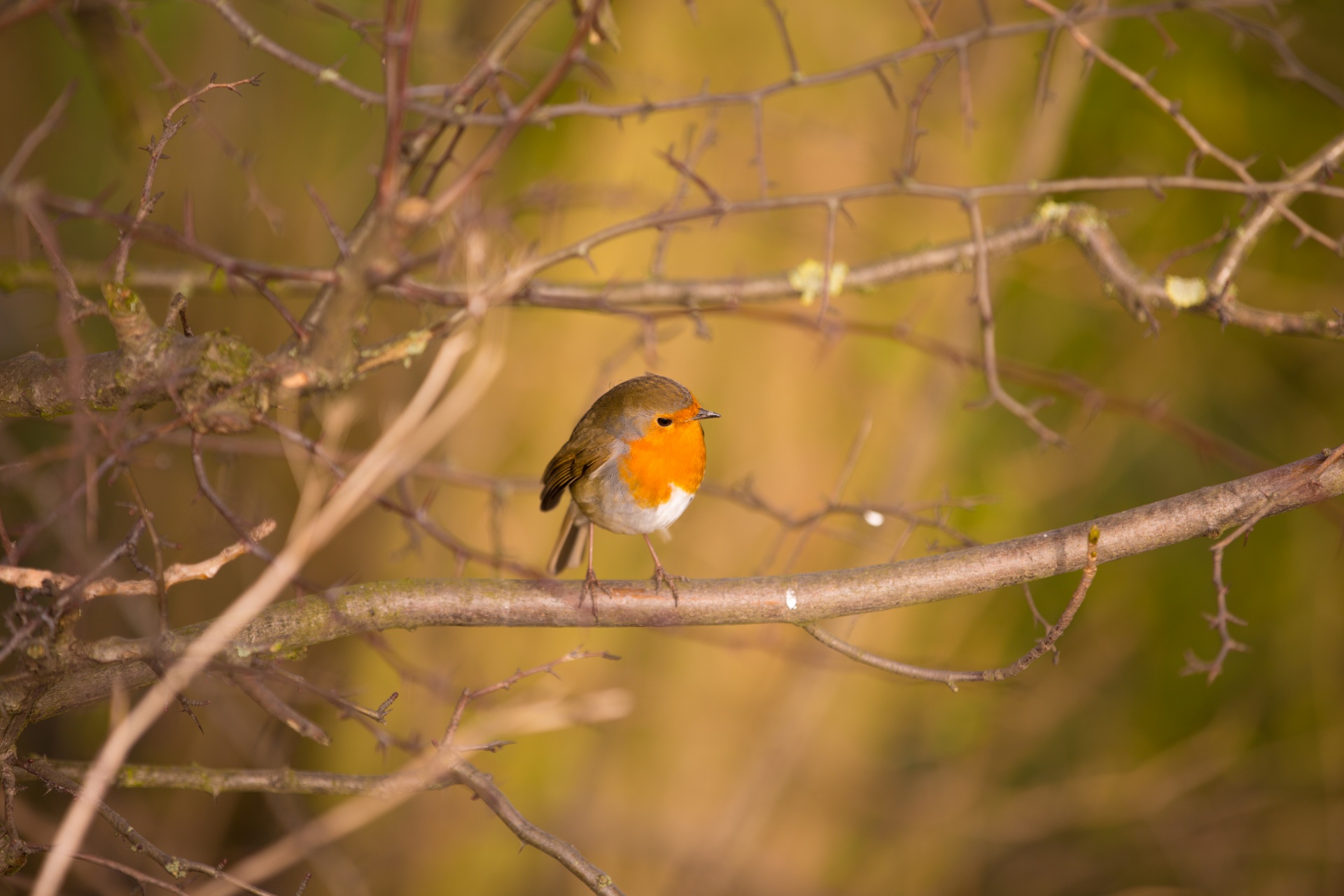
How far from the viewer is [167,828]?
4.62 meters

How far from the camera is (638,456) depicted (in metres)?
2.80

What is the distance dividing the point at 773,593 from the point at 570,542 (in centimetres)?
149

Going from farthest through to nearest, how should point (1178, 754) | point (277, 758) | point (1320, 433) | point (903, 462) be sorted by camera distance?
1. point (1178, 754)
2. point (1320, 433)
3. point (903, 462)
4. point (277, 758)

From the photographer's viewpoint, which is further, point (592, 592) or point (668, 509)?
point (668, 509)

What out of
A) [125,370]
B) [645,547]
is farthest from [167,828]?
[125,370]

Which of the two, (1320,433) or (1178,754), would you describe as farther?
(1178,754)

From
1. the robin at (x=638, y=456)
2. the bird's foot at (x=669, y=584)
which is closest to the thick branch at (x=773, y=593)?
the bird's foot at (x=669, y=584)

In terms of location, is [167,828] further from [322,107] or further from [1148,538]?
[1148,538]

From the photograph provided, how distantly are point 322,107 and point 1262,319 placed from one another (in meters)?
4.21

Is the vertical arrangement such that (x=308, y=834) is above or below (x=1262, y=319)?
below

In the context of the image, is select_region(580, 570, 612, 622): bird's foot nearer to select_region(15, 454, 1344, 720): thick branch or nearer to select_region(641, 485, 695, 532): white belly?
select_region(15, 454, 1344, 720): thick branch

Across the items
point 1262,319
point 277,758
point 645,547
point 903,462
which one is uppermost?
point 903,462

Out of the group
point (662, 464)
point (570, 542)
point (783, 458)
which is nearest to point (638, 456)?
point (662, 464)

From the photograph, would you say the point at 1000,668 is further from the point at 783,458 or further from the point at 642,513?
the point at 783,458
